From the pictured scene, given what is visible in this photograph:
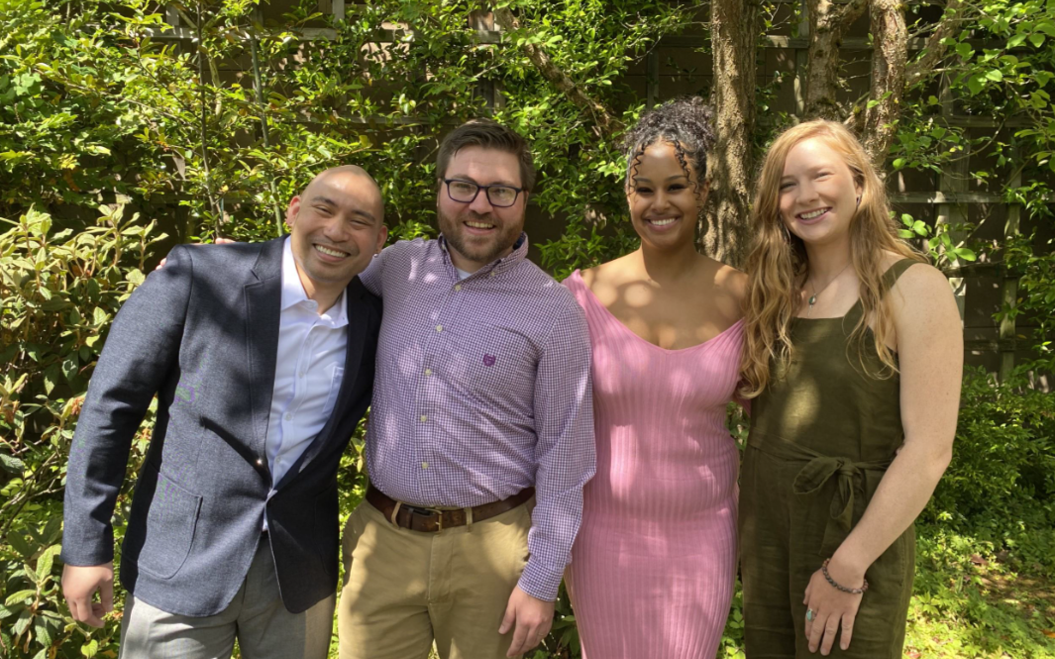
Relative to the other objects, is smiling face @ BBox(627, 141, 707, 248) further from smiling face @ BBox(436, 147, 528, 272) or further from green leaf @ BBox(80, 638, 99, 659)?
green leaf @ BBox(80, 638, 99, 659)

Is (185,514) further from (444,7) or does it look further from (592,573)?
(444,7)

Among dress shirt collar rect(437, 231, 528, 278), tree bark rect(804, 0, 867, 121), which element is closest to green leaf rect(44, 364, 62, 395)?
dress shirt collar rect(437, 231, 528, 278)

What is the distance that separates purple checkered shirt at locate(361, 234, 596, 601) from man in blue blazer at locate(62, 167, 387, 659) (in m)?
0.15

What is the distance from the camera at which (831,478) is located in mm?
2119

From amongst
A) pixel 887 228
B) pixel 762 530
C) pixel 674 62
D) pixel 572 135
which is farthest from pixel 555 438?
pixel 674 62

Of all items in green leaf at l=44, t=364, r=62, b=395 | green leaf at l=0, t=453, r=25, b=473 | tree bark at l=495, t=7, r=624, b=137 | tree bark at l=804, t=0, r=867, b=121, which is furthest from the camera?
tree bark at l=495, t=7, r=624, b=137

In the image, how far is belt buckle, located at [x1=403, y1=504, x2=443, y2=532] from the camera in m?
2.22

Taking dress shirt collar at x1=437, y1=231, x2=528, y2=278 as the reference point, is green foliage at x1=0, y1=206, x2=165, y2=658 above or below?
below

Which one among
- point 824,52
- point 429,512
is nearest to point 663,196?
point 429,512

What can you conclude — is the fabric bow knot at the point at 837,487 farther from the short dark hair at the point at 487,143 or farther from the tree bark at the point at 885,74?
the tree bark at the point at 885,74

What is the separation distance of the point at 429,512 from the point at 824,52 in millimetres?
3214

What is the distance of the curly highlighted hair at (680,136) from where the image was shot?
243cm

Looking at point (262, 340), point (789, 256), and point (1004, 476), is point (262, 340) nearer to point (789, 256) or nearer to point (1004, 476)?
point (789, 256)

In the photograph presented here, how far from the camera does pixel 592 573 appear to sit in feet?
8.09
